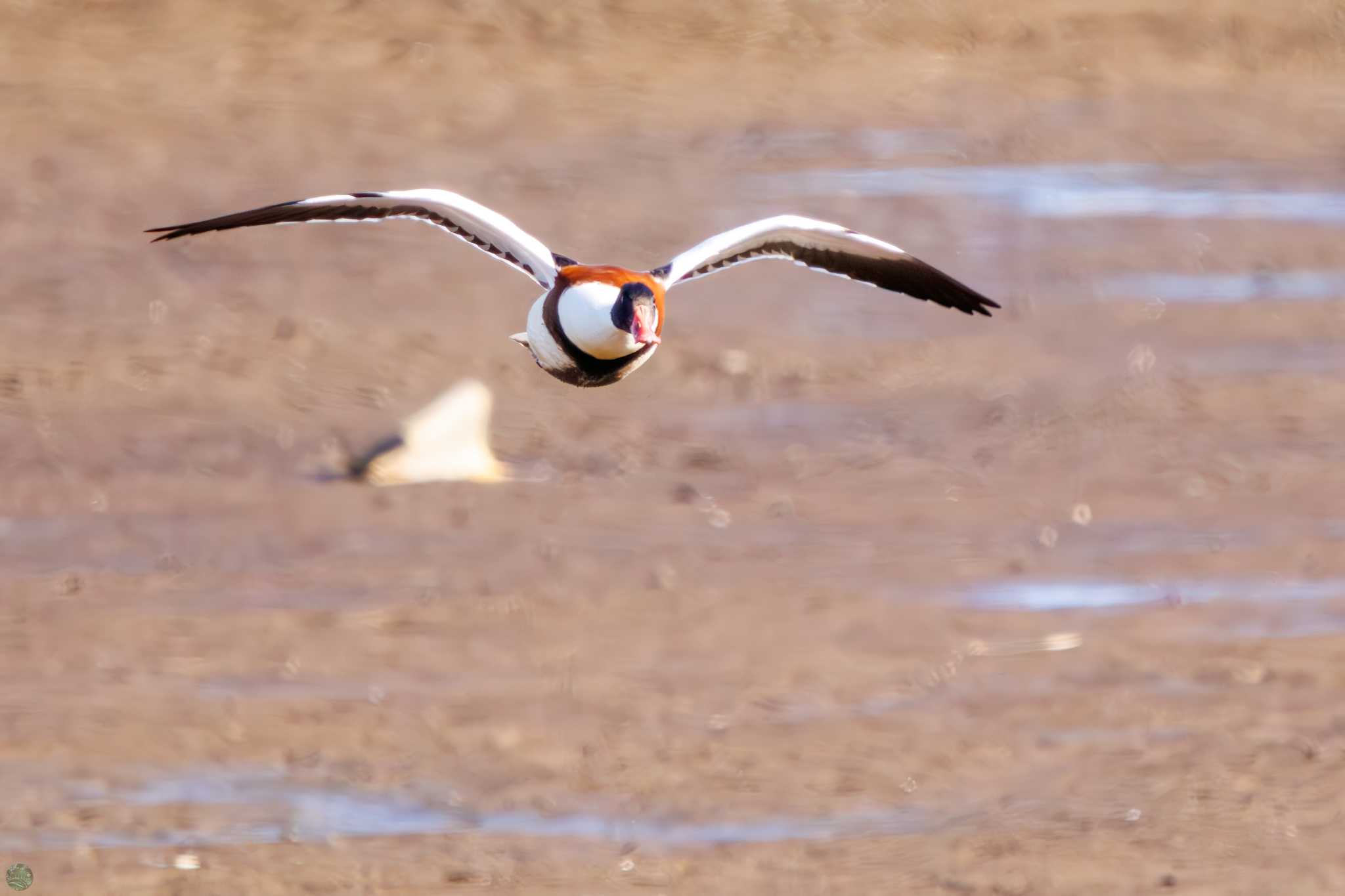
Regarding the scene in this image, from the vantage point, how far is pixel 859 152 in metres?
2.34

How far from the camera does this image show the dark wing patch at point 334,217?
5.11ft

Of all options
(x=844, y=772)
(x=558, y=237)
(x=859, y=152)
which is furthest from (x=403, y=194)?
(x=844, y=772)

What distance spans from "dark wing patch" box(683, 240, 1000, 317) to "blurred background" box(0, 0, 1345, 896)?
18.4 inches

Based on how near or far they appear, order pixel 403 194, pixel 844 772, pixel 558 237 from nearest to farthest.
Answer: pixel 403 194, pixel 558 237, pixel 844 772

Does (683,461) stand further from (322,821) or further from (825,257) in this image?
(322,821)

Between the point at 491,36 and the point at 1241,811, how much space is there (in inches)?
74.4

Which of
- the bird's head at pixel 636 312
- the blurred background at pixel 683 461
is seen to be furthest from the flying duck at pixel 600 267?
the blurred background at pixel 683 461

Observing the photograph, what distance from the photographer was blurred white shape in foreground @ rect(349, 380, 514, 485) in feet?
7.48

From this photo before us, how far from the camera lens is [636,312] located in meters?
1.42

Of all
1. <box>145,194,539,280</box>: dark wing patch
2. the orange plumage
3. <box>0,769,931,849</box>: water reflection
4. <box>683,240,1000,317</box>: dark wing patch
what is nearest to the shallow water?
<box>0,769,931,849</box>: water reflection

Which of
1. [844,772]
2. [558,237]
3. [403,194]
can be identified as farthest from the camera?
[844,772]

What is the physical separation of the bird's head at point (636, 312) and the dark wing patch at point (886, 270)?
33 centimetres

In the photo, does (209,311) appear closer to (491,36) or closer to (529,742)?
(491,36)

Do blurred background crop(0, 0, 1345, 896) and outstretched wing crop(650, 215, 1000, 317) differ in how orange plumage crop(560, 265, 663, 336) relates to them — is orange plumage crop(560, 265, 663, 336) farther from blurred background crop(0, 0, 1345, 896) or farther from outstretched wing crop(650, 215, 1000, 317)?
blurred background crop(0, 0, 1345, 896)
